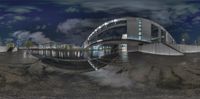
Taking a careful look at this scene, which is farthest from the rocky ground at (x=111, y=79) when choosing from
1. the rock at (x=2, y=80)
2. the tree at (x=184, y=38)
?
the tree at (x=184, y=38)

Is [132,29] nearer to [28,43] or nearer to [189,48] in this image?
[189,48]

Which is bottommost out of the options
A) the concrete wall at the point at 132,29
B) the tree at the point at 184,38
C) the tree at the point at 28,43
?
the tree at the point at 28,43

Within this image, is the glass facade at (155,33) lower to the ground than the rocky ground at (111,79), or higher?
higher

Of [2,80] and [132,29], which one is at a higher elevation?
[132,29]

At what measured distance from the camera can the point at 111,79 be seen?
6488 mm

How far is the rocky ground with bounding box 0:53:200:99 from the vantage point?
641 cm

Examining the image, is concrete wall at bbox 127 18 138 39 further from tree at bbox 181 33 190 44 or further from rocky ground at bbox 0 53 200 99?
tree at bbox 181 33 190 44

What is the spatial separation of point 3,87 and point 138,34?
3.60ft

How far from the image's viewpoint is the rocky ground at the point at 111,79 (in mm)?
6414

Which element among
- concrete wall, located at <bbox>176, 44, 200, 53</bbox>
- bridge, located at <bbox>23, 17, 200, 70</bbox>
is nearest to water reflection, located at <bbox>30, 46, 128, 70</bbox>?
bridge, located at <bbox>23, 17, 200, 70</bbox>

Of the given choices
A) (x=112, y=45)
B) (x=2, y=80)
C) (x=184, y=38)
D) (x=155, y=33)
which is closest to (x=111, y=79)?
(x=112, y=45)

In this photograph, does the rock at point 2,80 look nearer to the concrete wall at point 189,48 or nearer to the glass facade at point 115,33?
the glass facade at point 115,33

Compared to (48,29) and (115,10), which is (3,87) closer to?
(48,29)

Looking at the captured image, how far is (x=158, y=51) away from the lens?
6434mm
